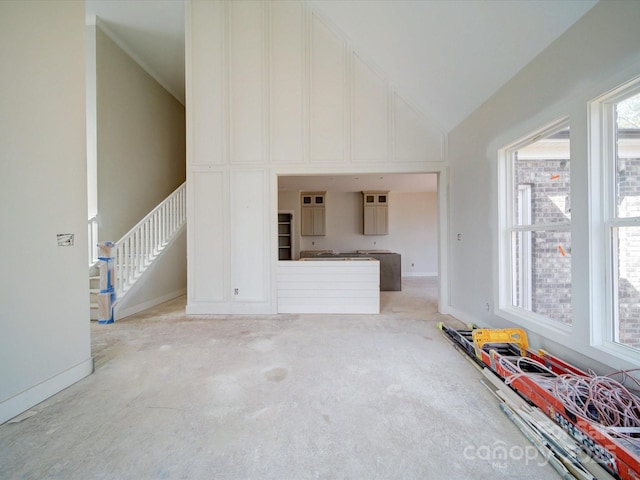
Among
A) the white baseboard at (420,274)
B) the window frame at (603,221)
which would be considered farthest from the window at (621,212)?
the white baseboard at (420,274)

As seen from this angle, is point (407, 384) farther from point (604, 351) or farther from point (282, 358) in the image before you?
point (604, 351)

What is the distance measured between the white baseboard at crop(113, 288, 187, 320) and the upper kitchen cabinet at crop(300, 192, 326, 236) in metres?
4.30

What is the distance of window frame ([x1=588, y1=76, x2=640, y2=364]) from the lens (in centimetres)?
182

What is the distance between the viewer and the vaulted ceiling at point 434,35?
2193mm

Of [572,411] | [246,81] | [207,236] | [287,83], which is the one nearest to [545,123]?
[572,411]

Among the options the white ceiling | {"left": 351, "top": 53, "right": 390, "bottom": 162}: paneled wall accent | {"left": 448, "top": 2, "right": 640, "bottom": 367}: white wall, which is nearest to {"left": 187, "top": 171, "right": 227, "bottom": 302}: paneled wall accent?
{"left": 351, "top": 53, "right": 390, "bottom": 162}: paneled wall accent

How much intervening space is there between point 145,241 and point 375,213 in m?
6.44

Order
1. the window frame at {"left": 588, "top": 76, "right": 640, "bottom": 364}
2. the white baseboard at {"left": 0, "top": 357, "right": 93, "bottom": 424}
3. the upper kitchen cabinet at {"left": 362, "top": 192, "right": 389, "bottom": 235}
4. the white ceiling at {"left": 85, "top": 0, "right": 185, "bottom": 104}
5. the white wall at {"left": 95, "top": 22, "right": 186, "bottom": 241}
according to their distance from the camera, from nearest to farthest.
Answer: the white baseboard at {"left": 0, "top": 357, "right": 93, "bottom": 424}, the window frame at {"left": 588, "top": 76, "right": 640, "bottom": 364}, the white ceiling at {"left": 85, "top": 0, "right": 185, "bottom": 104}, the white wall at {"left": 95, "top": 22, "right": 186, "bottom": 241}, the upper kitchen cabinet at {"left": 362, "top": 192, "right": 389, "bottom": 235}

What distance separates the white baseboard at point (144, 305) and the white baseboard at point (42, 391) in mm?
1891

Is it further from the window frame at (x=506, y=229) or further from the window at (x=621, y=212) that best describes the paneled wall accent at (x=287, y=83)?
the window at (x=621, y=212)

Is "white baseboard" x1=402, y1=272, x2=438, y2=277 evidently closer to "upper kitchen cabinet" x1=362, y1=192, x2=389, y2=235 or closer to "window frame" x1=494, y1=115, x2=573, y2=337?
"upper kitchen cabinet" x1=362, y1=192, x2=389, y2=235

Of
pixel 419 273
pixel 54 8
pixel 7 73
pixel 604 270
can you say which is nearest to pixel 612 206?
pixel 604 270

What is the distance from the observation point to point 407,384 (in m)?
2.09

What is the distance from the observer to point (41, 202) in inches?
75.7
